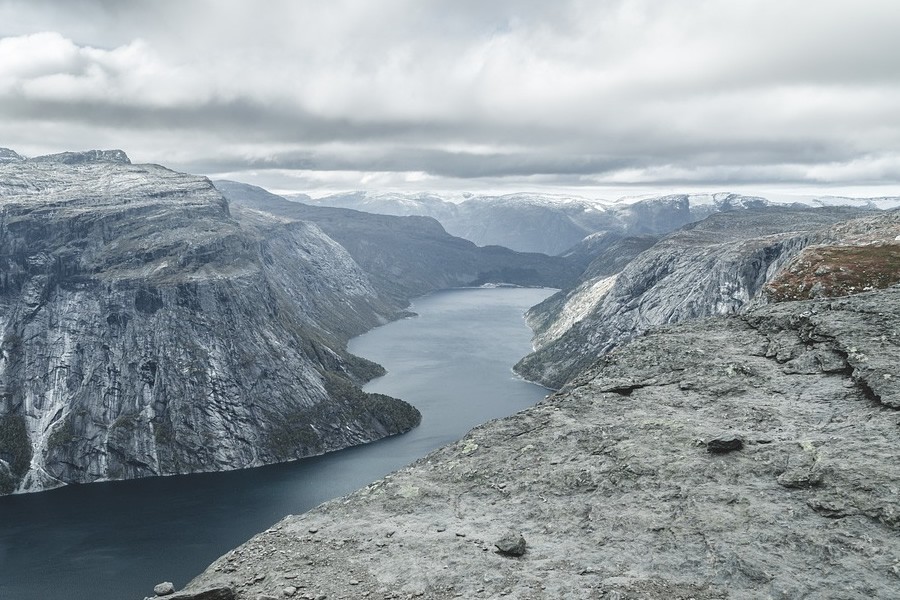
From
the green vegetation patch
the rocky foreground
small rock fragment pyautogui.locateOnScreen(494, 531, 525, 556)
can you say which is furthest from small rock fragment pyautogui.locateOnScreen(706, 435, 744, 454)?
the green vegetation patch

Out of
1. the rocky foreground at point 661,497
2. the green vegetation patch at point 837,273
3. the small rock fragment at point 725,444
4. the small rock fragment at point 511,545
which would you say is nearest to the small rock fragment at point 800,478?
the rocky foreground at point 661,497

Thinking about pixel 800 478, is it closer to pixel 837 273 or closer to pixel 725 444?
pixel 725 444

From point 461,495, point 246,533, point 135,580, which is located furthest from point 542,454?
point 246,533

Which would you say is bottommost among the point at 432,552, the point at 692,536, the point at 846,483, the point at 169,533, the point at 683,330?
the point at 169,533

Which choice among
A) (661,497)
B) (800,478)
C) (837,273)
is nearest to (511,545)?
(661,497)

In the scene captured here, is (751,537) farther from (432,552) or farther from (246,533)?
(246,533)

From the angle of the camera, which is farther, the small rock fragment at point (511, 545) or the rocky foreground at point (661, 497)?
the small rock fragment at point (511, 545)

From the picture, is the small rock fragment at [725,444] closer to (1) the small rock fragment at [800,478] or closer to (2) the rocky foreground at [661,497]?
(2) the rocky foreground at [661,497]
